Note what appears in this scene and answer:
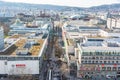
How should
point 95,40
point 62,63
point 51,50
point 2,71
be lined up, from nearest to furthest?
point 2,71 < point 62,63 < point 95,40 < point 51,50

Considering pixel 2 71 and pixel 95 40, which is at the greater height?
pixel 95 40

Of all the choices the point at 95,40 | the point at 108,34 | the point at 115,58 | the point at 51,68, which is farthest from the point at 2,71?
the point at 108,34

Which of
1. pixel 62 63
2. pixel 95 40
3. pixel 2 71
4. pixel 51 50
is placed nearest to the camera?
pixel 2 71

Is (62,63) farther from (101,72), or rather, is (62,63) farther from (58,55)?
(101,72)

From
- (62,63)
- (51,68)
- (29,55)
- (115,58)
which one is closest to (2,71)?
(29,55)

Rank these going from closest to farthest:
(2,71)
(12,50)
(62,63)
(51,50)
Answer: (2,71) < (12,50) < (62,63) < (51,50)

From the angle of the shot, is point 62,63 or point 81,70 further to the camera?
point 62,63

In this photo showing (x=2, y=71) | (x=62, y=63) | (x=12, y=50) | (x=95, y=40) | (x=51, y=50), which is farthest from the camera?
(x=51, y=50)

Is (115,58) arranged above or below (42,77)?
above

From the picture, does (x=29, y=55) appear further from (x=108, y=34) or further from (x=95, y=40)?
(x=108, y=34)
